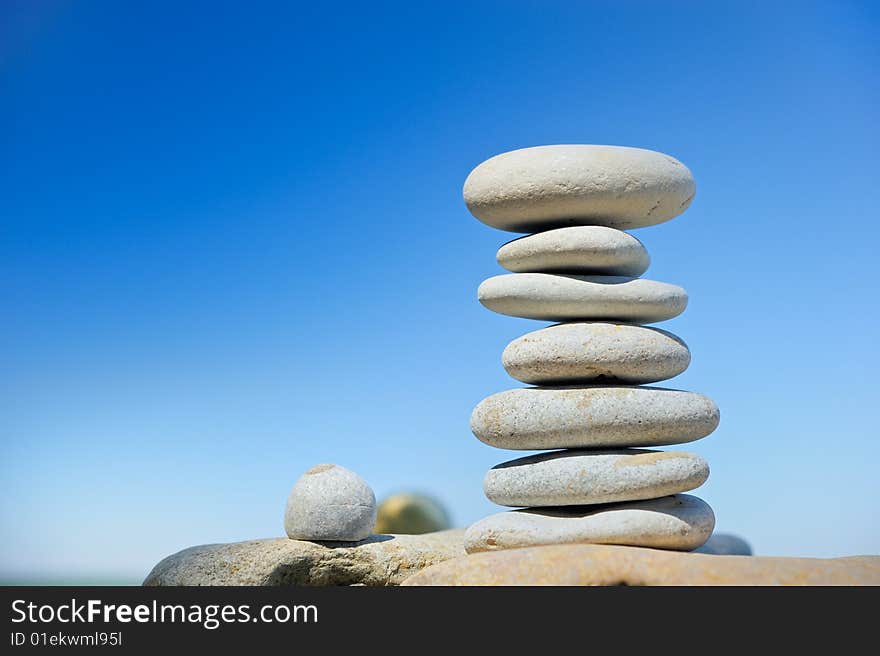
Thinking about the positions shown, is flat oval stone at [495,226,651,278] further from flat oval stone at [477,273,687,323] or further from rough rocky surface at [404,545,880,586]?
rough rocky surface at [404,545,880,586]

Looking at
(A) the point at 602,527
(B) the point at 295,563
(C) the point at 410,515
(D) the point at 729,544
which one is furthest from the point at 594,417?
(C) the point at 410,515

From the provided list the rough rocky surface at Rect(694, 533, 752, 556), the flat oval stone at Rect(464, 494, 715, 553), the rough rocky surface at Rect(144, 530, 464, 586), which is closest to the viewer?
the flat oval stone at Rect(464, 494, 715, 553)

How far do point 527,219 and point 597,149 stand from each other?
0.83 metres

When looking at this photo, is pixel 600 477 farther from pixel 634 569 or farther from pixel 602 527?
pixel 634 569

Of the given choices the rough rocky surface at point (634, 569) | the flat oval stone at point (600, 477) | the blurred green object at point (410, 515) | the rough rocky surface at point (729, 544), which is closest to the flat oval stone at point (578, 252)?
the flat oval stone at point (600, 477)

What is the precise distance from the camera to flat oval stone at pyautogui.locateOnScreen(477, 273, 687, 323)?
7.77m

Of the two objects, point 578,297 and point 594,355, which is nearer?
point 594,355

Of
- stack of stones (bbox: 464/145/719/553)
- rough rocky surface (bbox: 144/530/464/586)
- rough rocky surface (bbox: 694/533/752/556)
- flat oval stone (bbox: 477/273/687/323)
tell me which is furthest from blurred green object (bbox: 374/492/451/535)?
flat oval stone (bbox: 477/273/687/323)

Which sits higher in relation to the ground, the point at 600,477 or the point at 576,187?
the point at 576,187

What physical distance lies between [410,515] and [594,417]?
6.15 meters

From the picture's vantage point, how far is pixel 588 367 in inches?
299

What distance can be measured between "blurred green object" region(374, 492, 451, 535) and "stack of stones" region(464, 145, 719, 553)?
5.29 m

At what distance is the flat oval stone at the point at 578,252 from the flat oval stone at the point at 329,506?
9.40 feet
